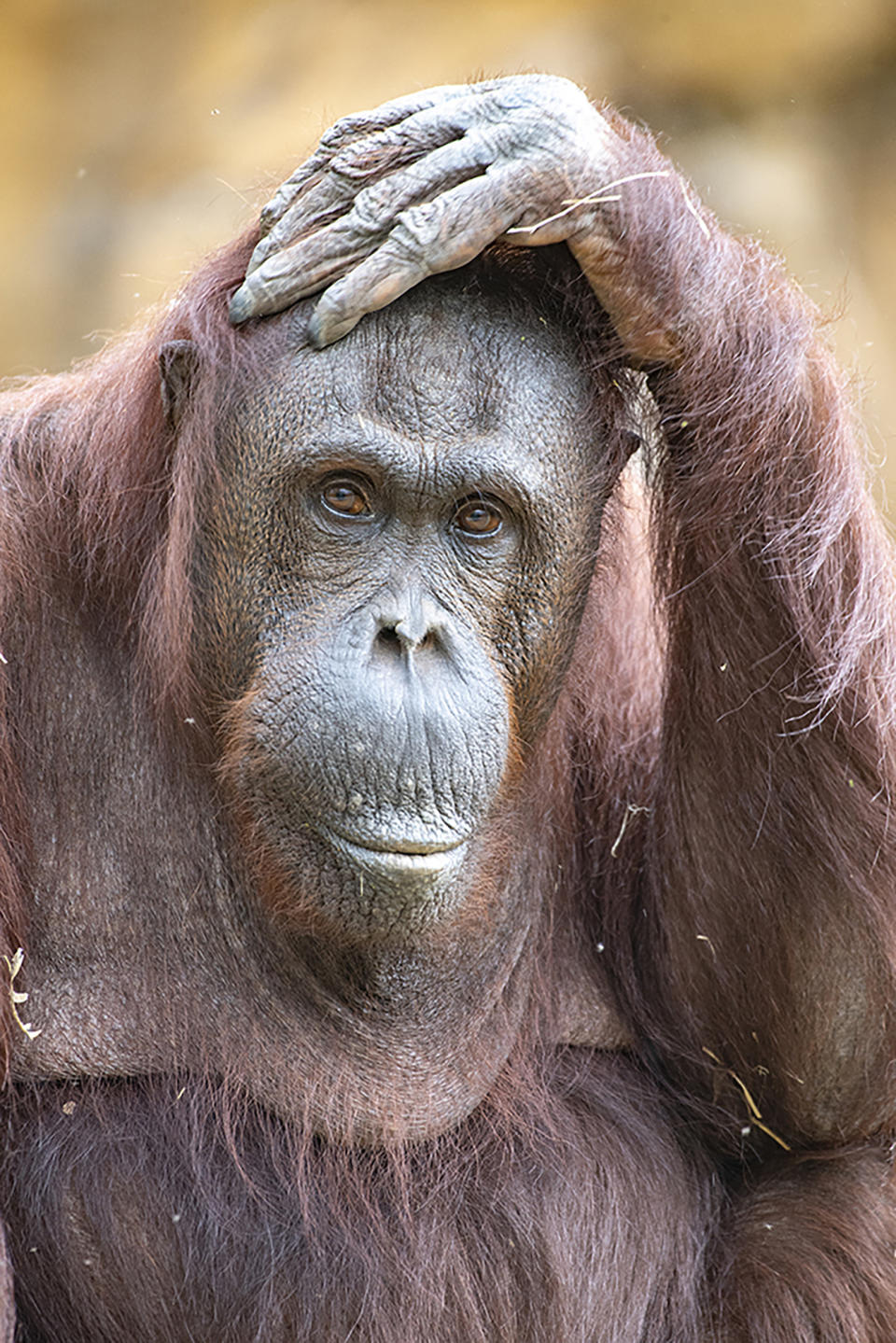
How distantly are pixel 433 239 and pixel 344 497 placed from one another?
1.31ft

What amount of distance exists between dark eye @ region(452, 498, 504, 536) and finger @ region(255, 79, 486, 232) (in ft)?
1.70

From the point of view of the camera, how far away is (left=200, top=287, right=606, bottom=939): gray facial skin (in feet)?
7.77

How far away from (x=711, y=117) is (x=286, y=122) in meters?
1.67

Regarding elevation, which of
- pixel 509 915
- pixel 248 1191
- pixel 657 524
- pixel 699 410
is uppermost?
pixel 699 410

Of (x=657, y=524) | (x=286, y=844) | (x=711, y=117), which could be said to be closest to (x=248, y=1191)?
(x=286, y=844)

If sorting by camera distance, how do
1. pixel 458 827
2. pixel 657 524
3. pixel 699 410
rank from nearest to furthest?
pixel 458 827 < pixel 699 410 < pixel 657 524

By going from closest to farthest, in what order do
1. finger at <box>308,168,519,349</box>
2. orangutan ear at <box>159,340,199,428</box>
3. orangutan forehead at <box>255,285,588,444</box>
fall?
finger at <box>308,168,519,349</box>, orangutan forehead at <box>255,285,588,444</box>, orangutan ear at <box>159,340,199,428</box>

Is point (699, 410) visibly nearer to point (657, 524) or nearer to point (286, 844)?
point (657, 524)

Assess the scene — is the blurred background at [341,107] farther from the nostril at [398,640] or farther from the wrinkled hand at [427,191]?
the nostril at [398,640]

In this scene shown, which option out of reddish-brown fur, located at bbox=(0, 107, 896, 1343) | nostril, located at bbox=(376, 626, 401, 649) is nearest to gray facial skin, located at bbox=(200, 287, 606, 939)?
nostril, located at bbox=(376, 626, 401, 649)

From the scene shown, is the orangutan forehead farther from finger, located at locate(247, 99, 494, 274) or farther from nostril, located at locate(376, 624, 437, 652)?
nostril, located at locate(376, 624, 437, 652)

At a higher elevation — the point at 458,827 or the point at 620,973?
the point at 458,827

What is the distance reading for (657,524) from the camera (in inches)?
113

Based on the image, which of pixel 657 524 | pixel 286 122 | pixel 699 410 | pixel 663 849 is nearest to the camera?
pixel 699 410
